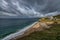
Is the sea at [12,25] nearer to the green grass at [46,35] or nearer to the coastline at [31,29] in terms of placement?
the coastline at [31,29]

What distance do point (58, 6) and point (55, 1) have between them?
257mm

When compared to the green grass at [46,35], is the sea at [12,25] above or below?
above

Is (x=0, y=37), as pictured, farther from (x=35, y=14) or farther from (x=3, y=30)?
(x=35, y=14)

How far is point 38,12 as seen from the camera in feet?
19.1

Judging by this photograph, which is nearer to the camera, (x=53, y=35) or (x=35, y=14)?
(x=53, y=35)

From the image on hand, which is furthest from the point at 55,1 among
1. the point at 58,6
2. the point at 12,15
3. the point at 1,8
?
the point at 1,8

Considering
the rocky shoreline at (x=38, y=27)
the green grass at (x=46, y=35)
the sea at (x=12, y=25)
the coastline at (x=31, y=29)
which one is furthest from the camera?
the sea at (x=12, y=25)

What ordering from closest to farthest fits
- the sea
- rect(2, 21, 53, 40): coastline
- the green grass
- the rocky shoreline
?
the green grass
rect(2, 21, 53, 40): coastline
the rocky shoreline
the sea

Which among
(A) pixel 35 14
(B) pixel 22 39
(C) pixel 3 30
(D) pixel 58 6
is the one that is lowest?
(B) pixel 22 39

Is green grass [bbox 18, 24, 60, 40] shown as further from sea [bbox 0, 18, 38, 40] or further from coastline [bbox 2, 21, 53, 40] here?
sea [bbox 0, 18, 38, 40]

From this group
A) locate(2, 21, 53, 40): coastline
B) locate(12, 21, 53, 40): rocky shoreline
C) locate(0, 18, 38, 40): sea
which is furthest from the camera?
locate(0, 18, 38, 40): sea

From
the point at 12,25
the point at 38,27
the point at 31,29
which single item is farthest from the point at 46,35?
the point at 12,25

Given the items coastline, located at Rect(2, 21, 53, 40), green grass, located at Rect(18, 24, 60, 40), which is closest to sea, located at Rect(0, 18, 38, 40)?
coastline, located at Rect(2, 21, 53, 40)

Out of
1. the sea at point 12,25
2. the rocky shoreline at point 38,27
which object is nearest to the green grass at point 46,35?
the rocky shoreline at point 38,27
